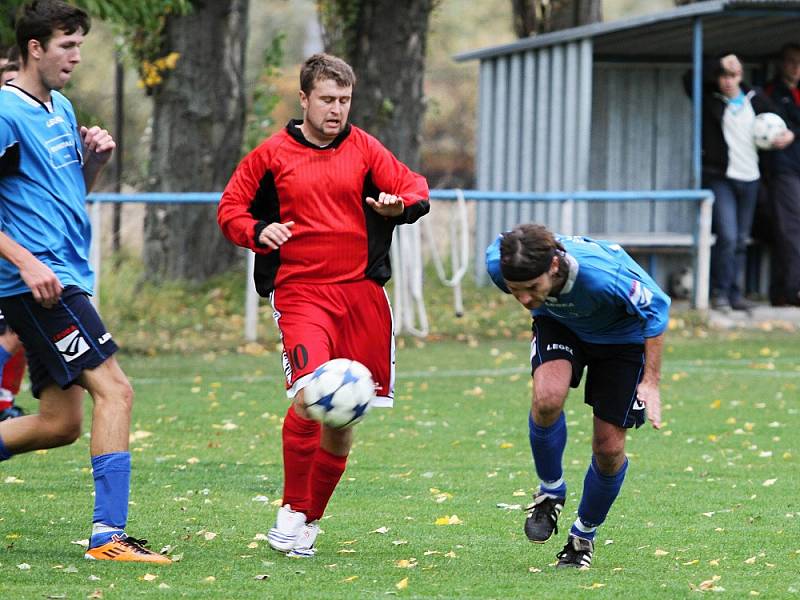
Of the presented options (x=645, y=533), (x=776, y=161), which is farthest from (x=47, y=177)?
(x=776, y=161)

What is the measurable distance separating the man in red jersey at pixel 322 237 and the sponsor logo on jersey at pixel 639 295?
985 millimetres

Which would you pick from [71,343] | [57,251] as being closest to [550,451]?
[71,343]

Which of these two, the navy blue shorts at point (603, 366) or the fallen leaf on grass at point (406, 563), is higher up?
the navy blue shorts at point (603, 366)

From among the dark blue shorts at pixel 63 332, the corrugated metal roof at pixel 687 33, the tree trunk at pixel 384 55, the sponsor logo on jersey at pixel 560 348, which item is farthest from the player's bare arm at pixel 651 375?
the tree trunk at pixel 384 55

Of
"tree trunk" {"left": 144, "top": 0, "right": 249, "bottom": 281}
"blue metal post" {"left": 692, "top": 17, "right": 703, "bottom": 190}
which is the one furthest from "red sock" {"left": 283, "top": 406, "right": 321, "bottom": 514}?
"tree trunk" {"left": 144, "top": 0, "right": 249, "bottom": 281}

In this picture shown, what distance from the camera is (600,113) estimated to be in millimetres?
18625

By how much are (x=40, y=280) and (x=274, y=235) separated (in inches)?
36.8

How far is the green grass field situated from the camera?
570cm

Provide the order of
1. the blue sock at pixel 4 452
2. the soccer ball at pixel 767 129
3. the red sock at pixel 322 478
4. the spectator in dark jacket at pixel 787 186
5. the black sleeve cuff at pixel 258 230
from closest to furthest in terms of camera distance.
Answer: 1. the black sleeve cuff at pixel 258 230
2. the blue sock at pixel 4 452
3. the red sock at pixel 322 478
4. the soccer ball at pixel 767 129
5. the spectator in dark jacket at pixel 787 186

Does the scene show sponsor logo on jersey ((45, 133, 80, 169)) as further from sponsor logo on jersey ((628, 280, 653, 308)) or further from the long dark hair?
sponsor logo on jersey ((628, 280, 653, 308))

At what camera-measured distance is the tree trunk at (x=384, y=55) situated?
710 inches

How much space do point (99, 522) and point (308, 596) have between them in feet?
3.34

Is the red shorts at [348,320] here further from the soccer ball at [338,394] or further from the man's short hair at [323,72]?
the man's short hair at [323,72]

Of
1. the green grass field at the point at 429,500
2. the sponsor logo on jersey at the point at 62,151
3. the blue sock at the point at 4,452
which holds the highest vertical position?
the sponsor logo on jersey at the point at 62,151
